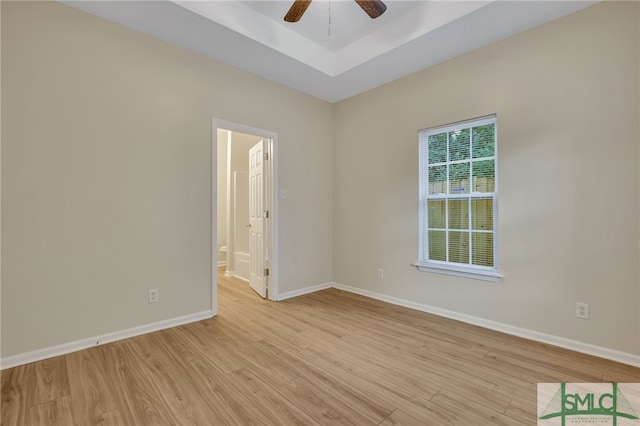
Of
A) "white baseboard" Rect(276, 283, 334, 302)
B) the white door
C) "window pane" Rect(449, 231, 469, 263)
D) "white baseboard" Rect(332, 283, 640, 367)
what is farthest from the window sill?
the white door

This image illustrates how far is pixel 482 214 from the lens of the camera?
9.74 ft

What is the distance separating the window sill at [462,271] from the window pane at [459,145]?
1167 mm

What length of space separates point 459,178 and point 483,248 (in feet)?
2.53

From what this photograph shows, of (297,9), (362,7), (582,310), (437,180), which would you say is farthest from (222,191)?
(582,310)

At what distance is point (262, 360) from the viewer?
2.23 m

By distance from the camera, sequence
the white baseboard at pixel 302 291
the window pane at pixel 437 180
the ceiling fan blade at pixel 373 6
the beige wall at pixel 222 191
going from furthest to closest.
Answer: the beige wall at pixel 222 191
the white baseboard at pixel 302 291
the window pane at pixel 437 180
the ceiling fan blade at pixel 373 6

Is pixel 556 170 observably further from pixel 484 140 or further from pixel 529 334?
pixel 529 334

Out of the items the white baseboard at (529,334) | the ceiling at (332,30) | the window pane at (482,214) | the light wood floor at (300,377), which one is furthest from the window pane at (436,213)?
the ceiling at (332,30)

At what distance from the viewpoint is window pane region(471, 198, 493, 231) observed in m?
2.91

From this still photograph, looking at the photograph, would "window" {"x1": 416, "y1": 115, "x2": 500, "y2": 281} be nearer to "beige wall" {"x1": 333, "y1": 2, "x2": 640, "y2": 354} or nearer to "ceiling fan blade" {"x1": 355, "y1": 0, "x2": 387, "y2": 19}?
"beige wall" {"x1": 333, "y1": 2, "x2": 640, "y2": 354}

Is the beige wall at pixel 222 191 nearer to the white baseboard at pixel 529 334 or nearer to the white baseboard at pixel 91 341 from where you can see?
the white baseboard at pixel 91 341

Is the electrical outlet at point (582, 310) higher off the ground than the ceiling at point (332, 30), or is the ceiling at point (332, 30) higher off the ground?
the ceiling at point (332, 30)

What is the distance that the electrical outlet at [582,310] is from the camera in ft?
7.70

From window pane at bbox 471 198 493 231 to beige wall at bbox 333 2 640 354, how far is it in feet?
0.44
